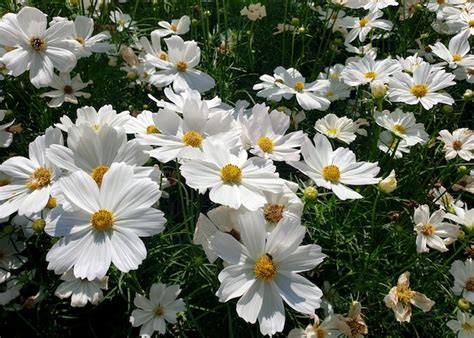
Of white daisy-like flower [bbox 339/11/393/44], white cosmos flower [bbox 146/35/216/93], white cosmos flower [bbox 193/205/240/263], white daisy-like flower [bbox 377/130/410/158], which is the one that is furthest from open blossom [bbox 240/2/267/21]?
white cosmos flower [bbox 193/205/240/263]

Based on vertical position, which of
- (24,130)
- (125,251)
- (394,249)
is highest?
(125,251)

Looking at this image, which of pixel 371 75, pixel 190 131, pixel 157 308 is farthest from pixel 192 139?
pixel 371 75

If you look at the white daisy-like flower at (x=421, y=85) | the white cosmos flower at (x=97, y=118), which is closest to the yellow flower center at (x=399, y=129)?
the white daisy-like flower at (x=421, y=85)

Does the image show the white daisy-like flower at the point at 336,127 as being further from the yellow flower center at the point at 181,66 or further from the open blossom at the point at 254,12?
the open blossom at the point at 254,12

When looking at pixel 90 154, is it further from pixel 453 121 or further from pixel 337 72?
pixel 453 121

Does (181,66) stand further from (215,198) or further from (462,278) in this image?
(462,278)

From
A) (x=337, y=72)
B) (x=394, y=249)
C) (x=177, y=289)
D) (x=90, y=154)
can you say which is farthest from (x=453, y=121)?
(x=90, y=154)
